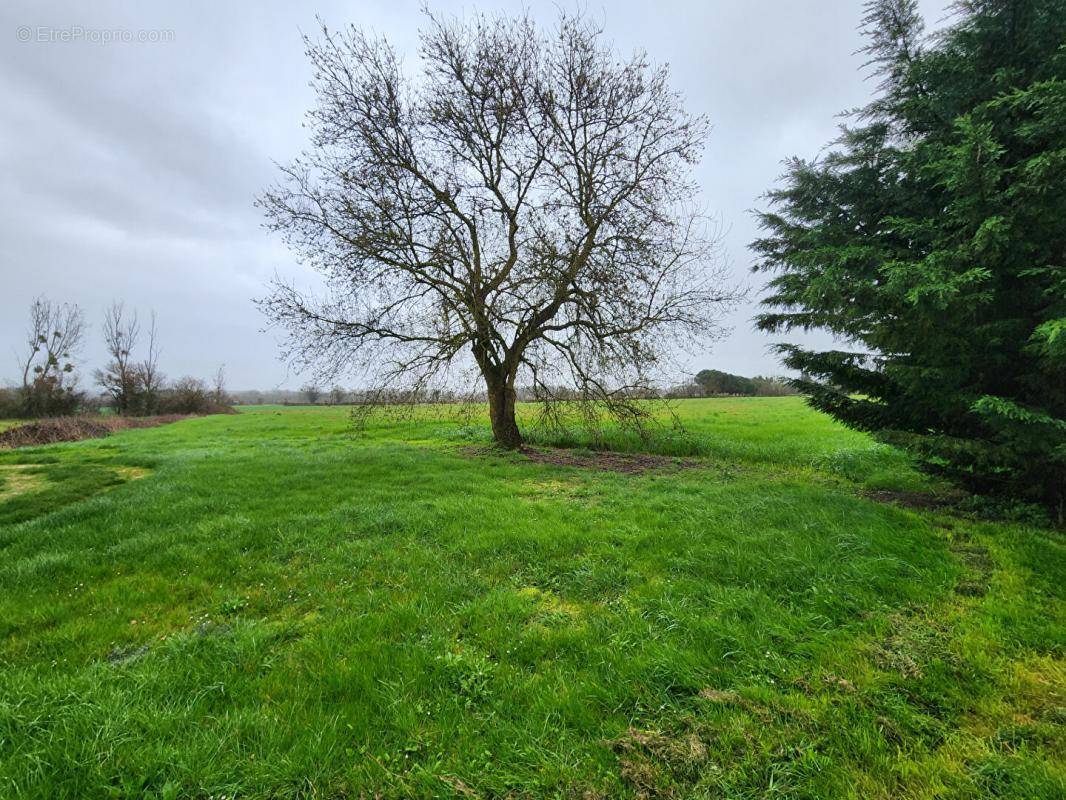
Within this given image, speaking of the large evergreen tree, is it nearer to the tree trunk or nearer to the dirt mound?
the tree trunk

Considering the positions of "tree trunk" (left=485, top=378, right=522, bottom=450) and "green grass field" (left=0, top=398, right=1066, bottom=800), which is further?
"tree trunk" (left=485, top=378, right=522, bottom=450)

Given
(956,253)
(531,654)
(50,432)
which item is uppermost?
(956,253)

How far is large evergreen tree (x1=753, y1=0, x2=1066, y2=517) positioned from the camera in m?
4.64

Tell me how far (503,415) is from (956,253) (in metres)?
10.9

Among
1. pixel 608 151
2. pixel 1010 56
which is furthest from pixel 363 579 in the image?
pixel 608 151

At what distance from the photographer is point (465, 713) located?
2.33 meters

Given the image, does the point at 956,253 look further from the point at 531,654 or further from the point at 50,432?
the point at 50,432

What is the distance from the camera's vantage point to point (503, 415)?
13.4 m

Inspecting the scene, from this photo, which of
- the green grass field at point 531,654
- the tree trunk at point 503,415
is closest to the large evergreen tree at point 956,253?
the green grass field at point 531,654

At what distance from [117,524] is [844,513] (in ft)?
33.3

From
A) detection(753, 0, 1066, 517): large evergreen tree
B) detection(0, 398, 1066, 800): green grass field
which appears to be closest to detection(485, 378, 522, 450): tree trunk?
detection(0, 398, 1066, 800): green grass field

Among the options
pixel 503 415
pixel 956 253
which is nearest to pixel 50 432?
pixel 503 415

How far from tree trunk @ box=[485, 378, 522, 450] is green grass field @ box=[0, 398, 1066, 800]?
24.3 ft

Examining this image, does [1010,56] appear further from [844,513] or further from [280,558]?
[280,558]
